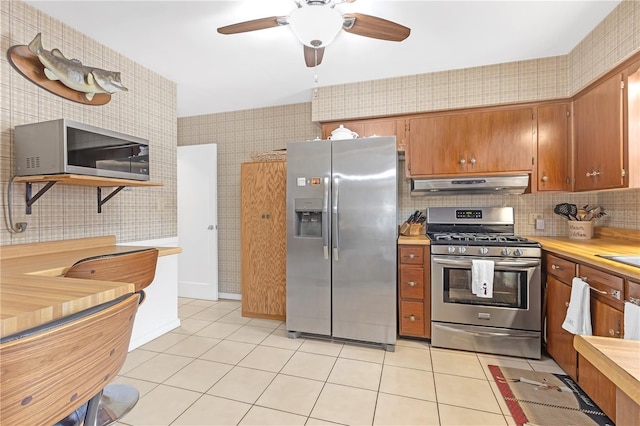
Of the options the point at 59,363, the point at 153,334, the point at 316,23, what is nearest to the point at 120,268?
the point at 59,363

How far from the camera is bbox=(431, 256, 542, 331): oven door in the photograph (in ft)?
7.76

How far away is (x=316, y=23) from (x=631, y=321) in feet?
6.68

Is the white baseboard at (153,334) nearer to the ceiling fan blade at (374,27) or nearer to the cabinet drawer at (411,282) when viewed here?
the cabinet drawer at (411,282)

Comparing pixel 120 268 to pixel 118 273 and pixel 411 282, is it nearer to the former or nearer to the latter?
pixel 118 273

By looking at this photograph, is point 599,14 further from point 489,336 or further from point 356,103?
point 489,336

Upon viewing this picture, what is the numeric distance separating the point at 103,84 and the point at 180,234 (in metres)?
2.19

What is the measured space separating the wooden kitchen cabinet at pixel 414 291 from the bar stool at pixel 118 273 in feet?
6.21

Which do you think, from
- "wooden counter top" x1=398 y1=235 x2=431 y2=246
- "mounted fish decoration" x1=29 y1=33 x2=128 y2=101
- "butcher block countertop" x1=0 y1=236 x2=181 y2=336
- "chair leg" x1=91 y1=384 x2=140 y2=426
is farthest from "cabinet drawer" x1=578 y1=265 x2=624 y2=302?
"mounted fish decoration" x1=29 y1=33 x2=128 y2=101

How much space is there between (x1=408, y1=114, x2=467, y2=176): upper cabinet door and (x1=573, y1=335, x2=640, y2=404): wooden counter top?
2266 mm

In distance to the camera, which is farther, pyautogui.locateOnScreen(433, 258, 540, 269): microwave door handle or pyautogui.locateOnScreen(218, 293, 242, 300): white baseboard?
pyautogui.locateOnScreen(218, 293, 242, 300): white baseboard

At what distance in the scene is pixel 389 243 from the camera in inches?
99.5

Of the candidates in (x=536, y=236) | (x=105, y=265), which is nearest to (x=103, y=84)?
(x=105, y=265)

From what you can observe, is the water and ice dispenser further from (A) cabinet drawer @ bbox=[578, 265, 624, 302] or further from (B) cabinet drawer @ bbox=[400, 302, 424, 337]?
(A) cabinet drawer @ bbox=[578, 265, 624, 302]

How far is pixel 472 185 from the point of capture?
282 centimetres
